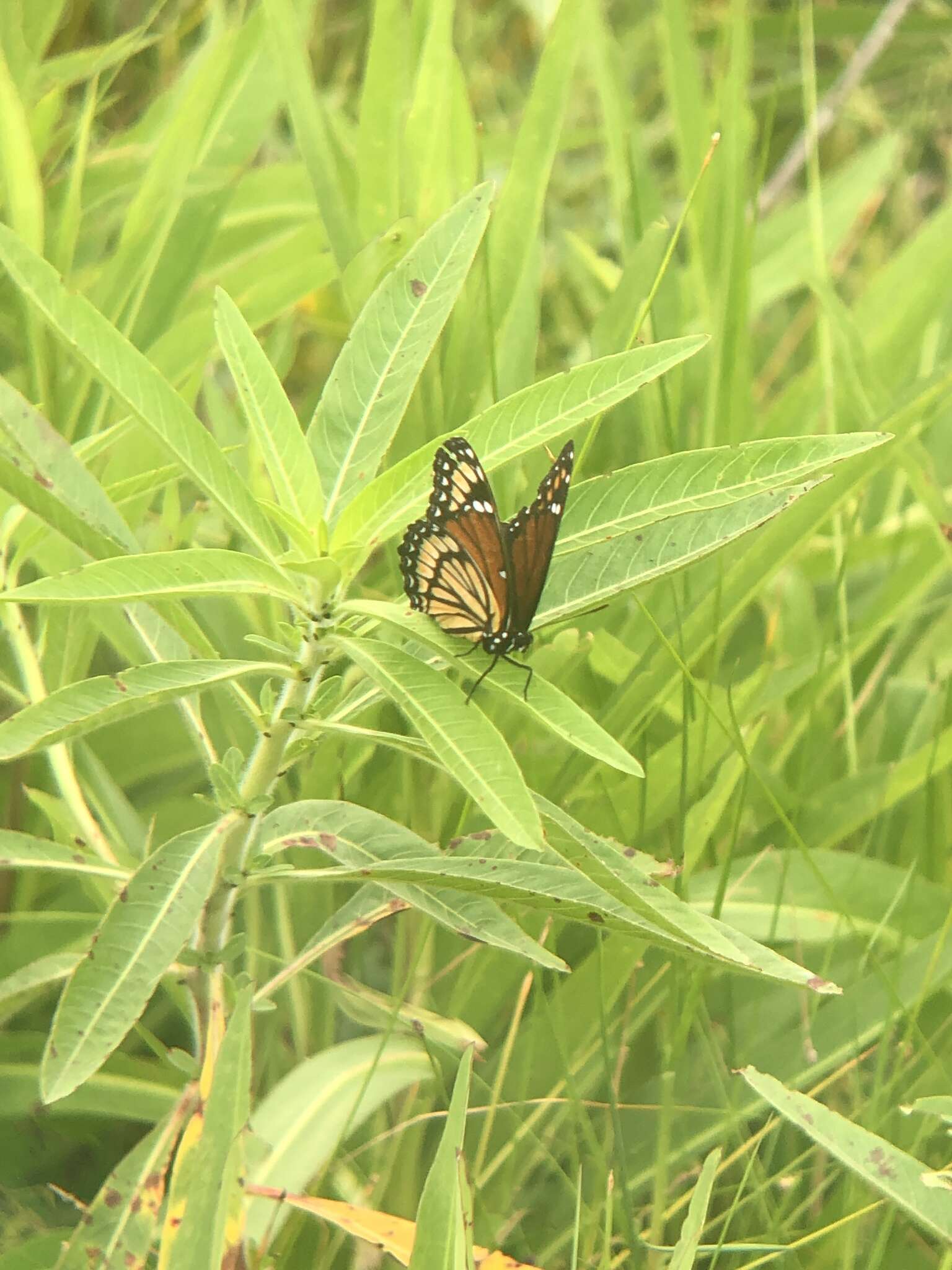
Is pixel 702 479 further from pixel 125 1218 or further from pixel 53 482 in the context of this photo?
pixel 125 1218

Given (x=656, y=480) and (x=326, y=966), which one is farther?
(x=326, y=966)

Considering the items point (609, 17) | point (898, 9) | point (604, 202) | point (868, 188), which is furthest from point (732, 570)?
point (609, 17)

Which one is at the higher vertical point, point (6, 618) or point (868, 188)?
point (868, 188)

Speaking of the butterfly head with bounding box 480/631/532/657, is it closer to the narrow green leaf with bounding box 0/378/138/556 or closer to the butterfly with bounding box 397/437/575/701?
the butterfly with bounding box 397/437/575/701

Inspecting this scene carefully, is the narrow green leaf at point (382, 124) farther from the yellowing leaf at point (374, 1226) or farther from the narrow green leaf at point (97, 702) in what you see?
the yellowing leaf at point (374, 1226)

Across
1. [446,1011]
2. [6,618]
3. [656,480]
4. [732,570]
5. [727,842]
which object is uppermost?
[656,480]

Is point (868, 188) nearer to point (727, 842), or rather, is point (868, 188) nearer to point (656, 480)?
point (727, 842)
